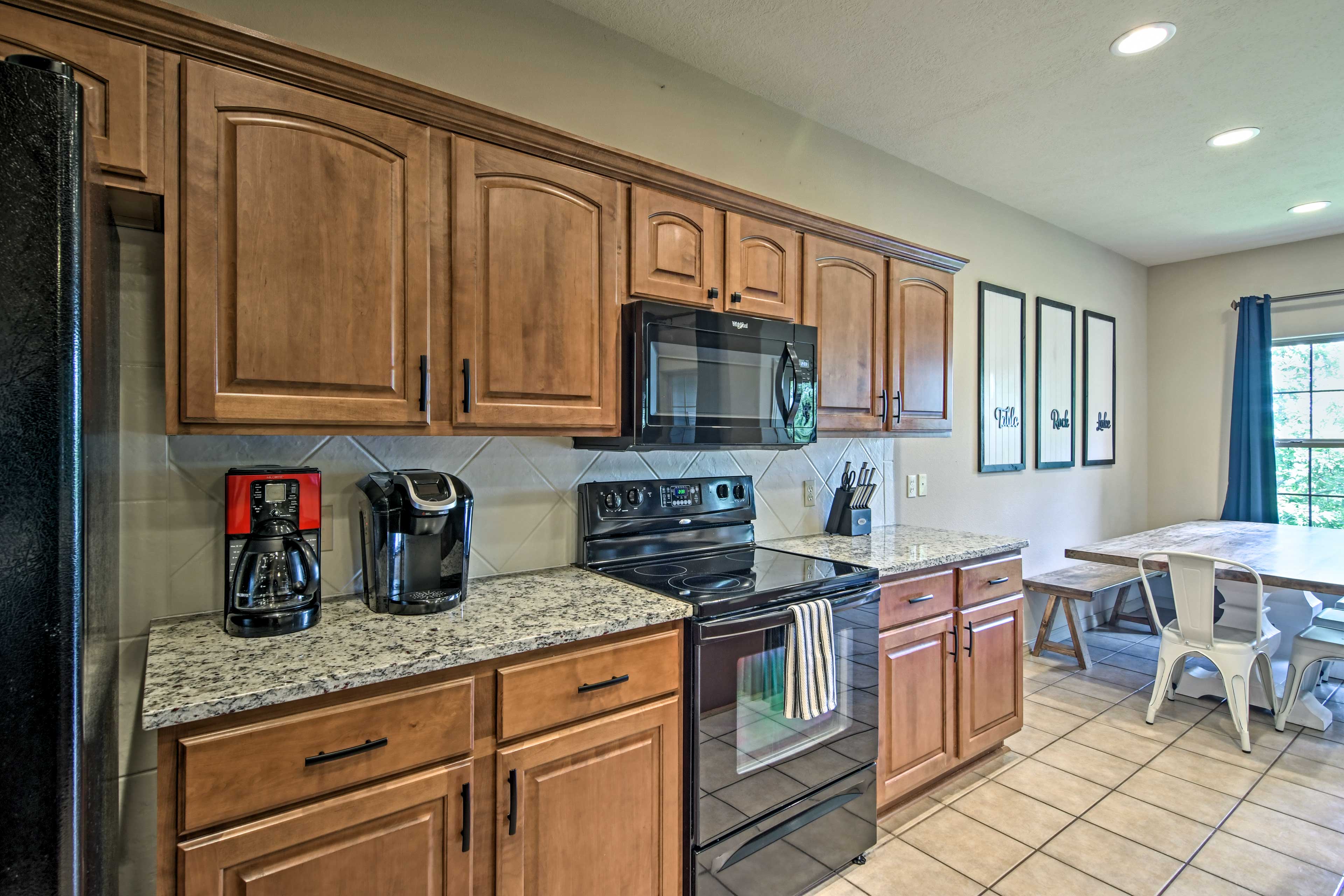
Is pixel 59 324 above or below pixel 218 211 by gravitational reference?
below

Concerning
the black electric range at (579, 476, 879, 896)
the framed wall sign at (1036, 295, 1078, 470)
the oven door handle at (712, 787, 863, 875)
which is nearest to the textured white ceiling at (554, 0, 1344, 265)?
the framed wall sign at (1036, 295, 1078, 470)

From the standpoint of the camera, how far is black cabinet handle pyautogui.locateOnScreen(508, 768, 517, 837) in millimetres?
1451

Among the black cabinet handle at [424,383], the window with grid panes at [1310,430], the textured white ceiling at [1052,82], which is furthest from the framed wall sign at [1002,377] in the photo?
the black cabinet handle at [424,383]

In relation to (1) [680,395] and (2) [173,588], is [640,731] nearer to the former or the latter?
(1) [680,395]

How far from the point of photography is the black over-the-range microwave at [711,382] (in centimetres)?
199

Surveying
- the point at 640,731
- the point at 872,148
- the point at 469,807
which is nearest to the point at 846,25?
the point at 872,148

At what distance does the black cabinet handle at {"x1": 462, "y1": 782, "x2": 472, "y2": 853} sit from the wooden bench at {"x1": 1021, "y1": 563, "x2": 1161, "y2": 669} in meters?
3.34

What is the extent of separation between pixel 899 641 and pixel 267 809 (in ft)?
6.06

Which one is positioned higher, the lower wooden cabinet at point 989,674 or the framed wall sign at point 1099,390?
the framed wall sign at point 1099,390

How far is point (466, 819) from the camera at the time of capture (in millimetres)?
1393

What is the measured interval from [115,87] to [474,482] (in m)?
1.17

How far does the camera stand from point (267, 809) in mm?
1186

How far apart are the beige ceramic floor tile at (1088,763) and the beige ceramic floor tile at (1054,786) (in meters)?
0.04

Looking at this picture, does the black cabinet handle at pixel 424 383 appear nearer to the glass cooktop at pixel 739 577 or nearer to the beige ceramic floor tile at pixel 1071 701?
the glass cooktop at pixel 739 577
